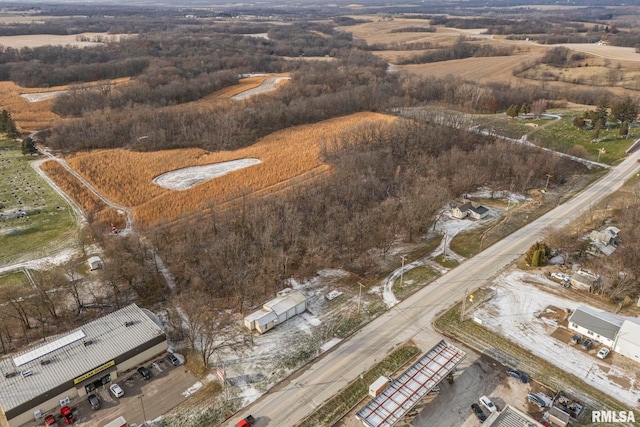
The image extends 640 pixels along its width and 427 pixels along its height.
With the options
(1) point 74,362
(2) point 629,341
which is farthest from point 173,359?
(2) point 629,341

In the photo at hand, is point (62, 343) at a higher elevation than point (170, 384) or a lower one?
higher

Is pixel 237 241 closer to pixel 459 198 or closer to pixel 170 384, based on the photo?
pixel 170 384

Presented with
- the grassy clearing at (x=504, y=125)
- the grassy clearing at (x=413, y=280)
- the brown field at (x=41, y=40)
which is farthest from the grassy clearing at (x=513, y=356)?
the brown field at (x=41, y=40)

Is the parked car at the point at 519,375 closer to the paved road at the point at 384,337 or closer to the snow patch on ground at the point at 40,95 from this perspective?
the paved road at the point at 384,337

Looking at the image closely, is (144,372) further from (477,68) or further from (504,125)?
(477,68)

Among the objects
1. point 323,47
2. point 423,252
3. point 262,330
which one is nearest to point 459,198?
point 423,252

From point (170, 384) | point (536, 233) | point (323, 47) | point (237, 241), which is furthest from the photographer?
point (323, 47)

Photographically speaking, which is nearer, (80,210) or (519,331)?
(519,331)
